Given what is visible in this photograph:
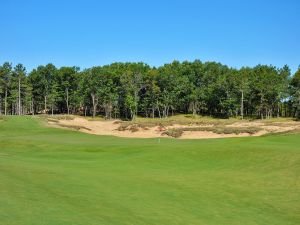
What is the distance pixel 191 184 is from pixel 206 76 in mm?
116616

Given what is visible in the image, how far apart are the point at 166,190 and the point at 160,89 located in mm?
112815

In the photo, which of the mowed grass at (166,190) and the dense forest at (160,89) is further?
the dense forest at (160,89)

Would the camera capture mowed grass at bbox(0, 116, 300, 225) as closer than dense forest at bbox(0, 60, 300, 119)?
Yes

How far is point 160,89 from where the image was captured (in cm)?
13100

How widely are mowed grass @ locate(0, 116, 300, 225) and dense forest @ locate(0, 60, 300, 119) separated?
300 feet

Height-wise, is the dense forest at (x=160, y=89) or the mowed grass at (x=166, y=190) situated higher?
the dense forest at (x=160, y=89)

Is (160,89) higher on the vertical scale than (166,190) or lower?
higher

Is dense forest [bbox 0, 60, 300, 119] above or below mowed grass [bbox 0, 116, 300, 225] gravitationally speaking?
above

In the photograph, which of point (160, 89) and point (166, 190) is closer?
point (166, 190)

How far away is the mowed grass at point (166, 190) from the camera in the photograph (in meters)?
13.2

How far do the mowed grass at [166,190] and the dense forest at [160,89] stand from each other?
3599 inches

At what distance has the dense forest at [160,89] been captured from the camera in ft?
396

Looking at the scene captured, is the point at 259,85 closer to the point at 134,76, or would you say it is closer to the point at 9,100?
the point at 134,76

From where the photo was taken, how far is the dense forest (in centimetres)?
12062
